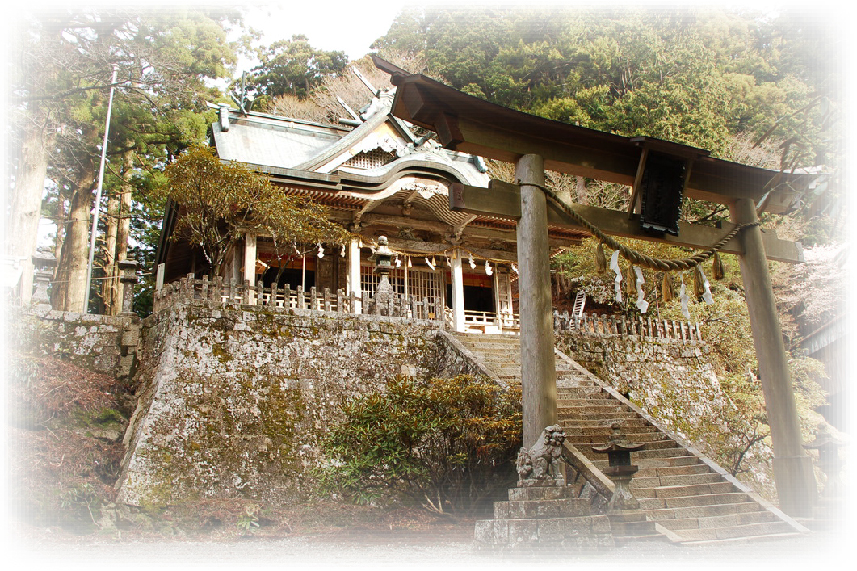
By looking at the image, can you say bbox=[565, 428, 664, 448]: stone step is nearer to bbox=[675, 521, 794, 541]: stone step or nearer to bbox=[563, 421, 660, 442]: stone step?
bbox=[563, 421, 660, 442]: stone step

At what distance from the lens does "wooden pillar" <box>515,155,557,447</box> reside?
600 centimetres

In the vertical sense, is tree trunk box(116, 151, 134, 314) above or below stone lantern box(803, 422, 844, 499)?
above

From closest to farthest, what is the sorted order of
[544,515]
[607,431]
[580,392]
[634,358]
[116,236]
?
[544,515]
[607,431]
[580,392]
[634,358]
[116,236]

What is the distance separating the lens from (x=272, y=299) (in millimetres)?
11352

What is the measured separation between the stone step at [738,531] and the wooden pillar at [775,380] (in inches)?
15.0

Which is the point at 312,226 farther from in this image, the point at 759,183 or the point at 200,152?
the point at 759,183

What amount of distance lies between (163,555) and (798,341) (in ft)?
61.5

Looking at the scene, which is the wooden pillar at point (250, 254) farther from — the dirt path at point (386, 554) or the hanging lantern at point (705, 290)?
the hanging lantern at point (705, 290)

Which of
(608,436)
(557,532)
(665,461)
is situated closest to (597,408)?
(608,436)

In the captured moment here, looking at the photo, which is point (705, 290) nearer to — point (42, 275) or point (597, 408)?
point (597, 408)

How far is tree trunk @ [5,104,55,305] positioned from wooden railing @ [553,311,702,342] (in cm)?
1239

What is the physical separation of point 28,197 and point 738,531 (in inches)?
601

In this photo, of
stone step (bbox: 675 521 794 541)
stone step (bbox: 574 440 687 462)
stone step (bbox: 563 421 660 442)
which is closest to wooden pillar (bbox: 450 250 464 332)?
stone step (bbox: 563 421 660 442)

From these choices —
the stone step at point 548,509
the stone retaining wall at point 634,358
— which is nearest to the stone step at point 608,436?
the stone step at point 548,509
